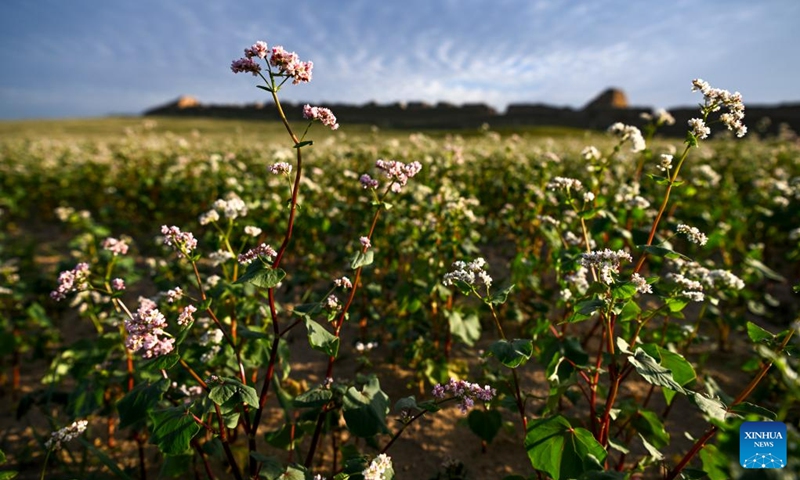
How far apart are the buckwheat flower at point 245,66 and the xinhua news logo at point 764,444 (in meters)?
2.84

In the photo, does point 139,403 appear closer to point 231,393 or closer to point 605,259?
point 231,393

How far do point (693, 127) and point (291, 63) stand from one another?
2.17 metres

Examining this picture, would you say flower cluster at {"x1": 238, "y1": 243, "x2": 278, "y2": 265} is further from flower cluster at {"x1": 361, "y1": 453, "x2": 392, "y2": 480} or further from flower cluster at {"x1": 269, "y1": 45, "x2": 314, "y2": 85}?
flower cluster at {"x1": 361, "y1": 453, "x2": 392, "y2": 480}

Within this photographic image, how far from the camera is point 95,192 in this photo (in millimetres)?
9867

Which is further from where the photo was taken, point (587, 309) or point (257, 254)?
point (257, 254)

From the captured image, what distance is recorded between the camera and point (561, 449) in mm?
2092

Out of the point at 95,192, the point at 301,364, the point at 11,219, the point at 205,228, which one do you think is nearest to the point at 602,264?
the point at 301,364

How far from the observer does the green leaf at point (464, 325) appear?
11.9ft

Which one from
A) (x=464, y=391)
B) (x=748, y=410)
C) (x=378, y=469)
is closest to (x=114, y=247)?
(x=378, y=469)

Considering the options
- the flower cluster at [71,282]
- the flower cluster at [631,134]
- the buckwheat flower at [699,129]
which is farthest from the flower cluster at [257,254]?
the flower cluster at [631,134]

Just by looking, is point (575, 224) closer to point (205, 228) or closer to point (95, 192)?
point (205, 228)

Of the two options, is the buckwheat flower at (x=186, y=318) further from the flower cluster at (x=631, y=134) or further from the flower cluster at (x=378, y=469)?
the flower cluster at (x=631, y=134)

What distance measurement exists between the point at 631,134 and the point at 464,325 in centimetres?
220

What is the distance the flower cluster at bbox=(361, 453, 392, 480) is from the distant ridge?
158 feet
